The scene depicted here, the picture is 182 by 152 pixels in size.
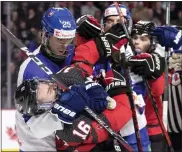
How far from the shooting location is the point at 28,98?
1750 millimetres

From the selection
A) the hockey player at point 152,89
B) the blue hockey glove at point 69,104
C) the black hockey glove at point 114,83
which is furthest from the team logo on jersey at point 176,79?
the blue hockey glove at point 69,104

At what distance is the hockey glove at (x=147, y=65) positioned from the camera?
2.23 m

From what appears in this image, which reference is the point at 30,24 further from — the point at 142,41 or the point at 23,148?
the point at 23,148

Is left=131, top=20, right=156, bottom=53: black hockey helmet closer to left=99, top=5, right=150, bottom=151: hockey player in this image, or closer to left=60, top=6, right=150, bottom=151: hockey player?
left=99, top=5, right=150, bottom=151: hockey player

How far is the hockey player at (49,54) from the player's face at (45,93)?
69 mm

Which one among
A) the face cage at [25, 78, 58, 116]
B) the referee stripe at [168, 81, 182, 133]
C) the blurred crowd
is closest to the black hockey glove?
the face cage at [25, 78, 58, 116]

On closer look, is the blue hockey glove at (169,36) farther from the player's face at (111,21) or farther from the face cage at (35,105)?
the face cage at (35,105)

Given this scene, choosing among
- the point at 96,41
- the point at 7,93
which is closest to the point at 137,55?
the point at 96,41

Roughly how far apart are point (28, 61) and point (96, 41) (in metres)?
0.37

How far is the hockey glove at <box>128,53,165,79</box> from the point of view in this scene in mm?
2227

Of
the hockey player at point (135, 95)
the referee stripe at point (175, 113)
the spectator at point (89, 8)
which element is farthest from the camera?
the spectator at point (89, 8)

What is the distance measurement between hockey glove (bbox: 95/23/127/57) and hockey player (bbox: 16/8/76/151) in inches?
6.2

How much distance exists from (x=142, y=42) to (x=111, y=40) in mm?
376

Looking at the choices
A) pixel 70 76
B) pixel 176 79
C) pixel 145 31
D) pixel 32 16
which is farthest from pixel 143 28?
pixel 32 16
